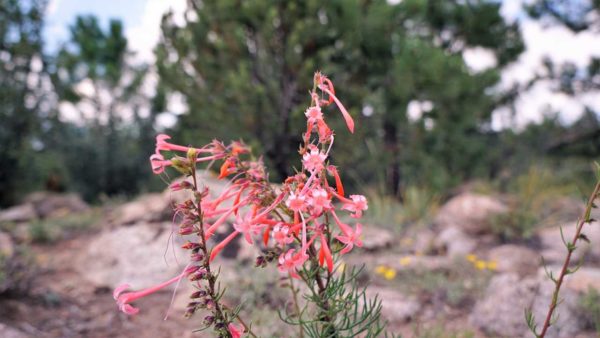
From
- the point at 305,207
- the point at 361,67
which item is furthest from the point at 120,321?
the point at 361,67

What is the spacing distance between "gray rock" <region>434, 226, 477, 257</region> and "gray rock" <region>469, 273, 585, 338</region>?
70.0 inches

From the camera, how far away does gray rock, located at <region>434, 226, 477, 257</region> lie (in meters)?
5.02

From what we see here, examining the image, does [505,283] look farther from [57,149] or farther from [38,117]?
[57,149]

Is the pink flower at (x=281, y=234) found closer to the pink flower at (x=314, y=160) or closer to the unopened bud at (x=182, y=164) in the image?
the pink flower at (x=314, y=160)

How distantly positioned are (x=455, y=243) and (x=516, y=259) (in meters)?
0.74

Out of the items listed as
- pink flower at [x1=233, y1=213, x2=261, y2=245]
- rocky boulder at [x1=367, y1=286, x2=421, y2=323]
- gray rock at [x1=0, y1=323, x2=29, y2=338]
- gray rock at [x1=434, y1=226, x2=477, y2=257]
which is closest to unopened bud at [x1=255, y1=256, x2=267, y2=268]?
pink flower at [x1=233, y1=213, x2=261, y2=245]

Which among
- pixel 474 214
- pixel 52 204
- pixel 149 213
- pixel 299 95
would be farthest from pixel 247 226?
pixel 52 204

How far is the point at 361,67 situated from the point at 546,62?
4854 mm

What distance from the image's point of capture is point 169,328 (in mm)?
3010

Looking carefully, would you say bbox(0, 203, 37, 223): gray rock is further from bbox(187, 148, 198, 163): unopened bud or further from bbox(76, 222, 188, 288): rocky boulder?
bbox(187, 148, 198, 163): unopened bud

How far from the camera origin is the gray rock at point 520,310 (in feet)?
8.90

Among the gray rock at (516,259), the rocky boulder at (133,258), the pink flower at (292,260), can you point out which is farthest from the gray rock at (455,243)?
the pink flower at (292,260)

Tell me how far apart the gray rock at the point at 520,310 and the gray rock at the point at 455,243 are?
5.84 feet

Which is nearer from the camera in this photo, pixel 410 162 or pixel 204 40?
pixel 204 40
